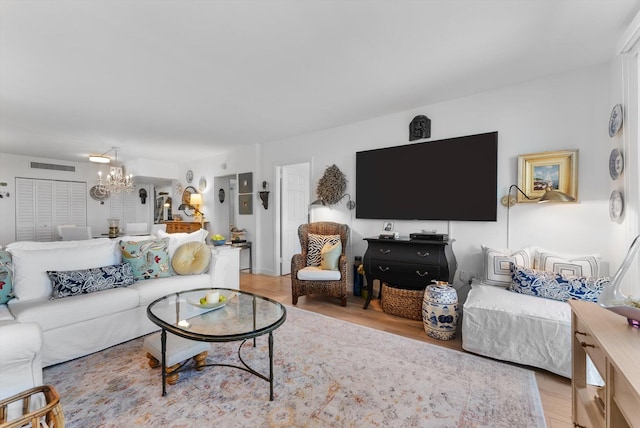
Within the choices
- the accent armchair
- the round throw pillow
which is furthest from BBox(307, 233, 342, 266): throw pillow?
the round throw pillow

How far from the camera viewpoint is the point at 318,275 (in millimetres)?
3309

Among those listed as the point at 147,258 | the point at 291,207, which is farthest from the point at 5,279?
the point at 291,207

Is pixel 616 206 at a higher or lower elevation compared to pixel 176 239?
higher

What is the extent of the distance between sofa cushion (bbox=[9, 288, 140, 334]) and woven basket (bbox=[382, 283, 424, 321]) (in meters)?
2.49

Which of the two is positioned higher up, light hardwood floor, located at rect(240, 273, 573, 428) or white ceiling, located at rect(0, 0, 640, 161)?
white ceiling, located at rect(0, 0, 640, 161)

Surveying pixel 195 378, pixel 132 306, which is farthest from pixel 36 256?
pixel 195 378

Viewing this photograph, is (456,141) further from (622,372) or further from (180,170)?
(180,170)

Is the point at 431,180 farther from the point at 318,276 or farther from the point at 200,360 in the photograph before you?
the point at 200,360

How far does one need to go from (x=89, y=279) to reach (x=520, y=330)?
11.4 feet

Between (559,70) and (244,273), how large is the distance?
517cm

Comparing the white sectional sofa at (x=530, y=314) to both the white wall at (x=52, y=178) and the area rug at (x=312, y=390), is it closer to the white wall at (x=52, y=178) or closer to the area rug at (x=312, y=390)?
the area rug at (x=312, y=390)

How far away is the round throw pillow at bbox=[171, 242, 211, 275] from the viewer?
2.95 meters

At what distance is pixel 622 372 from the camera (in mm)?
788

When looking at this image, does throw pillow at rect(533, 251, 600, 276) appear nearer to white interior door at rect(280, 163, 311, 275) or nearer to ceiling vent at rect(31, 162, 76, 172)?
white interior door at rect(280, 163, 311, 275)
